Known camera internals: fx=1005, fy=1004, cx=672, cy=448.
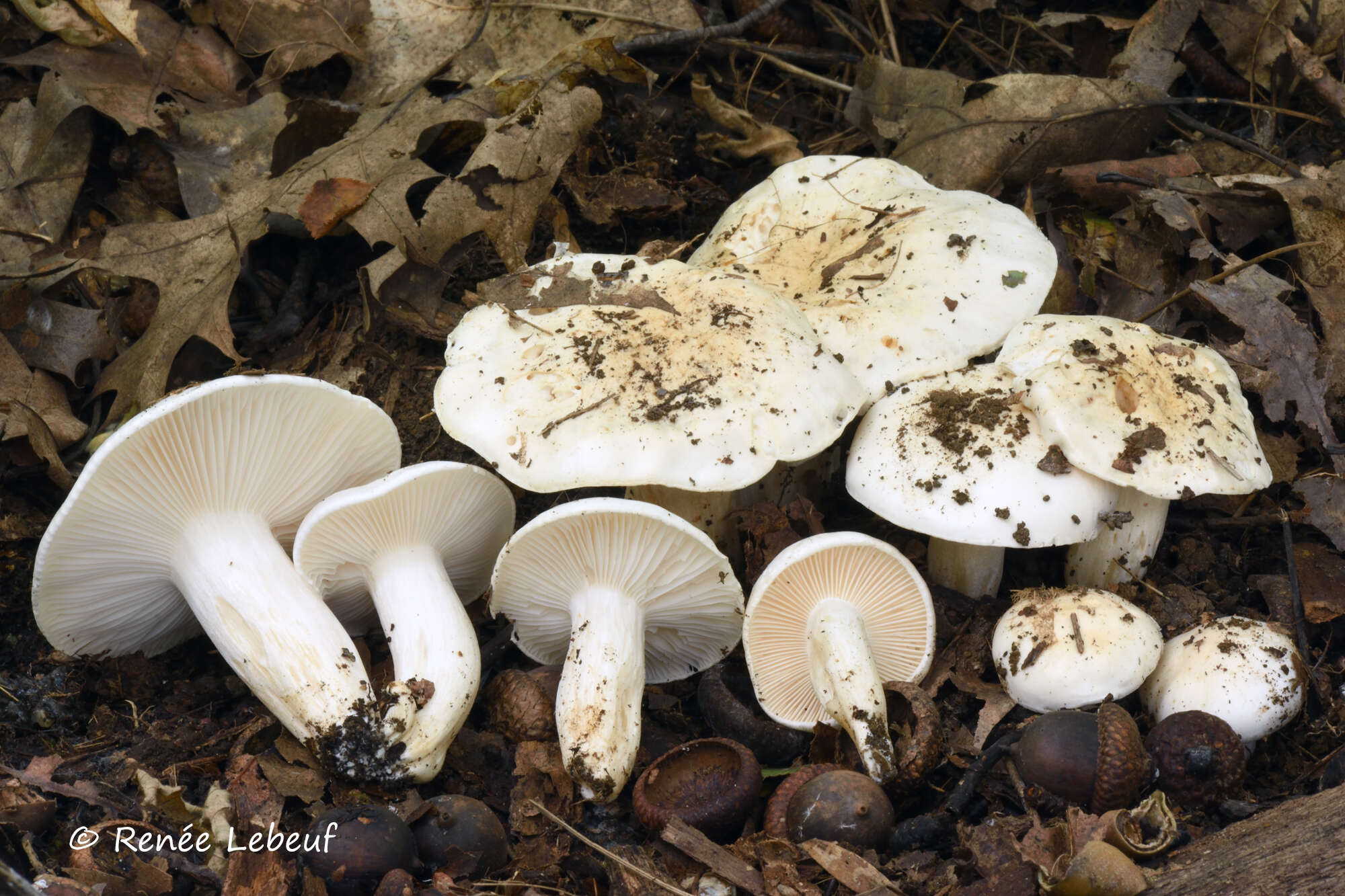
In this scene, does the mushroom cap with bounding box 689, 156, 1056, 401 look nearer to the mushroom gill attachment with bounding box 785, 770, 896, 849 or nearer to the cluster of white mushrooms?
the cluster of white mushrooms

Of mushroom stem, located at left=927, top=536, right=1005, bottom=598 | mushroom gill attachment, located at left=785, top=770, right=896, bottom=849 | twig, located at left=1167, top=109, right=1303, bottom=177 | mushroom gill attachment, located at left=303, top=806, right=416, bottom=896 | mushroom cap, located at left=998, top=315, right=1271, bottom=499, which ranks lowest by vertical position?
mushroom stem, located at left=927, top=536, right=1005, bottom=598

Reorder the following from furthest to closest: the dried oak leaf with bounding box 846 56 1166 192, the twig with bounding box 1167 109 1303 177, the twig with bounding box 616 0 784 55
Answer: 1. the twig with bounding box 616 0 784 55
2. the dried oak leaf with bounding box 846 56 1166 192
3. the twig with bounding box 1167 109 1303 177

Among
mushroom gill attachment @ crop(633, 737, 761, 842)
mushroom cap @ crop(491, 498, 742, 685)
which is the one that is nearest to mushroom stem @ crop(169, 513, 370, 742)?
mushroom cap @ crop(491, 498, 742, 685)

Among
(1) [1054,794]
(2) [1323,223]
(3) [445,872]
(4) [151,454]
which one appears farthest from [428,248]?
(2) [1323,223]

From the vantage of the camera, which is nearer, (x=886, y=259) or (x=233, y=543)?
(x=233, y=543)

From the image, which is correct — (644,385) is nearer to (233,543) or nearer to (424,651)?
(424,651)

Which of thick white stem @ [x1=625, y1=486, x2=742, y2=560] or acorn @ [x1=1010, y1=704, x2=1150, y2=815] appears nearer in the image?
acorn @ [x1=1010, y1=704, x2=1150, y2=815]

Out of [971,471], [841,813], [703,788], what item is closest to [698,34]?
[971,471]
